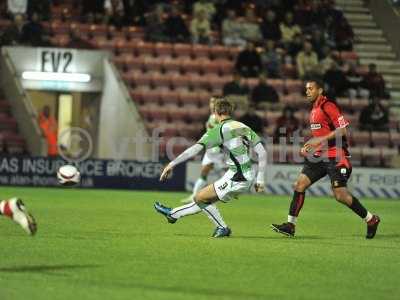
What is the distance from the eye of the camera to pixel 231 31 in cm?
2769

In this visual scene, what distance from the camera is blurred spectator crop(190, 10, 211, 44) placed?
88.9 feet

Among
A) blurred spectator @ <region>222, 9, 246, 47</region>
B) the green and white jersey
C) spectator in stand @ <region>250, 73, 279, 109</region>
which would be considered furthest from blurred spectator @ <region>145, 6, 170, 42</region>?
the green and white jersey

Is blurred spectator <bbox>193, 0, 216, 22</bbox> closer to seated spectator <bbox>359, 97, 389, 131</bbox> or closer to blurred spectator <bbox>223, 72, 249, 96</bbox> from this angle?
blurred spectator <bbox>223, 72, 249, 96</bbox>

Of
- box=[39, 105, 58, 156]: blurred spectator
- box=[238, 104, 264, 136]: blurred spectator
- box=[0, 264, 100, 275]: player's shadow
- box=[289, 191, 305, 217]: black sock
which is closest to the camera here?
box=[0, 264, 100, 275]: player's shadow

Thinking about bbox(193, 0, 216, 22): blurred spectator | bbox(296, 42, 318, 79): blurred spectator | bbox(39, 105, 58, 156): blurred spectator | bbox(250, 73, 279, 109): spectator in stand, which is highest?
bbox(193, 0, 216, 22): blurred spectator

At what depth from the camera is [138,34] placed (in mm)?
27531

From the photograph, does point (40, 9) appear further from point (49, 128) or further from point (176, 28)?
point (176, 28)

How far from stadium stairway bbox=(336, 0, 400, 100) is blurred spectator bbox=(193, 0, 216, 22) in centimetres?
481

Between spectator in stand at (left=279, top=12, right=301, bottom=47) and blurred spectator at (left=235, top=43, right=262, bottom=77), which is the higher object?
spectator in stand at (left=279, top=12, right=301, bottom=47)

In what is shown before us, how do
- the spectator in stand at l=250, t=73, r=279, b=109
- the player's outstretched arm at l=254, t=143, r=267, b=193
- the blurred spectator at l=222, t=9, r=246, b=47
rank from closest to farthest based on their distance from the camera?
the player's outstretched arm at l=254, t=143, r=267, b=193
the spectator in stand at l=250, t=73, r=279, b=109
the blurred spectator at l=222, t=9, r=246, b=47

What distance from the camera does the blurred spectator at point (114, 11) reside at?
2689 cm

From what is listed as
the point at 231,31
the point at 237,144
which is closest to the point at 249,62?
the point at 231,31

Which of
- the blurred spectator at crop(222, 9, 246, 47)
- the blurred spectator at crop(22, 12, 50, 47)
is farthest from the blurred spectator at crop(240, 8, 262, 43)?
the blurred spectator at crop(22, 12, 50, 47)

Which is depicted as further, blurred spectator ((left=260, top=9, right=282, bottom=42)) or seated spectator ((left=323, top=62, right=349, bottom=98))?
blurred spectator ((left=260, top=9, right=282, bottom=42))
